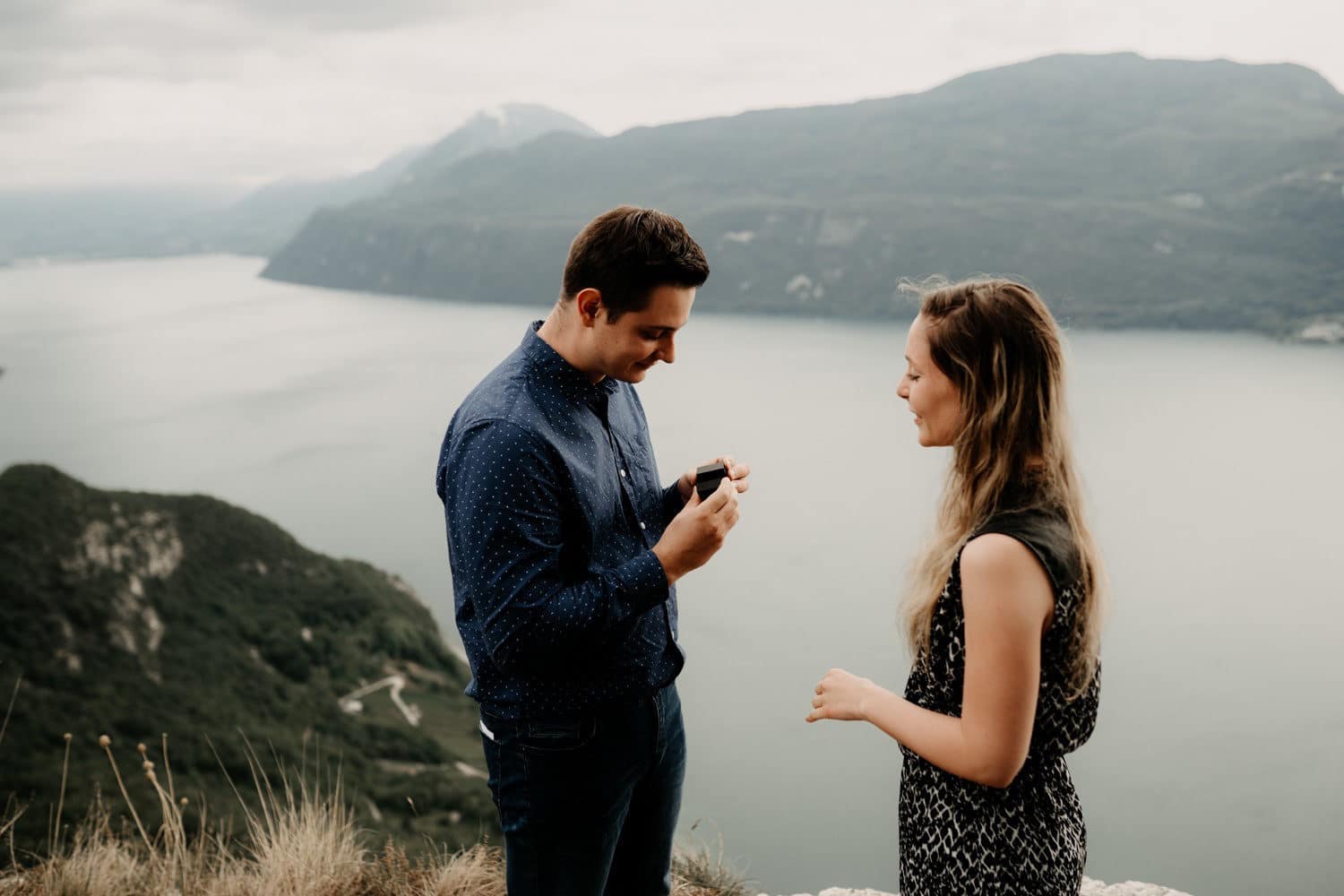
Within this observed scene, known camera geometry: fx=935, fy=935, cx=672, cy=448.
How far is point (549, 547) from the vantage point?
1390 millimetres

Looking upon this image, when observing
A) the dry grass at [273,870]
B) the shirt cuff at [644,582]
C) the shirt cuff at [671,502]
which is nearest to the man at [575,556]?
the shirt cuff at [644,582]

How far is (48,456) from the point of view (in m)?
53.0

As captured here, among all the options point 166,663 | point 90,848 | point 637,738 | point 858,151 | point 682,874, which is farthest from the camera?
point 858,151

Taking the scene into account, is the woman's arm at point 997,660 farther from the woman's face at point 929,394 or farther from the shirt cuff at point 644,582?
the shirt cuff at point 644,582

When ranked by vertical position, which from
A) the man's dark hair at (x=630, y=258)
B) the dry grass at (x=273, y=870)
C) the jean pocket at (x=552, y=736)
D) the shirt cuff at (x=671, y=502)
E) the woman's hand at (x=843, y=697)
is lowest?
the dry grass at (x=273, y=870)

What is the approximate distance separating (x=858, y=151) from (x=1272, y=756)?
8755 cm

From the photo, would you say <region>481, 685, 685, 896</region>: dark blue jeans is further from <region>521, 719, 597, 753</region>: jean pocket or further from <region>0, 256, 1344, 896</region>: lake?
<region>0, 256, 1344, 896</region>: lake

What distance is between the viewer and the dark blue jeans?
154cm

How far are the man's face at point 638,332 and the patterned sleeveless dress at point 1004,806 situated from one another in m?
0.62

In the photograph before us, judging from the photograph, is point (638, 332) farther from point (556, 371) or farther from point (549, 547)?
point (549, 547)

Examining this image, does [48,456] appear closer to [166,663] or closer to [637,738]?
[166,663]

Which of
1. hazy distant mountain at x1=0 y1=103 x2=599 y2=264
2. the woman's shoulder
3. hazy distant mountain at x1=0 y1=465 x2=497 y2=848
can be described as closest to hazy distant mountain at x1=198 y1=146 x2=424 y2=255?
hazy distant mountain at x1=0 y1=103 x2=599 y2=264

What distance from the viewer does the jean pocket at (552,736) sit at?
1519mm

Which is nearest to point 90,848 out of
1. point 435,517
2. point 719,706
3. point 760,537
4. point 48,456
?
point 719,706
